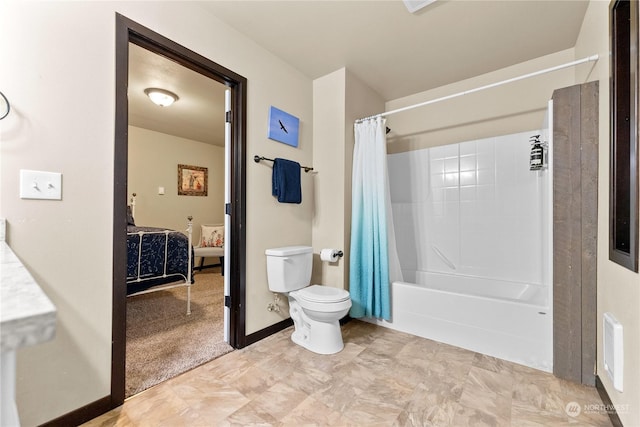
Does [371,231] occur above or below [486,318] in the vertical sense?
above

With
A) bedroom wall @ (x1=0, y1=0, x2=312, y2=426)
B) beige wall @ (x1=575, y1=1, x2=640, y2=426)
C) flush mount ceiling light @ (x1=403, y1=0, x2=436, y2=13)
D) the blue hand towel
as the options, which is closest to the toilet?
the blue hand towel

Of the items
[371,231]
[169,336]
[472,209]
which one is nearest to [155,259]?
[169,336]

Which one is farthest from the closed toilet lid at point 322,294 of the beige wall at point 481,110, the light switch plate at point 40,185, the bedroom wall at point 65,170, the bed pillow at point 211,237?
the bed pillow at point 211,237

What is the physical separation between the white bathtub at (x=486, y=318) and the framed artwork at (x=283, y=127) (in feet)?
4.93

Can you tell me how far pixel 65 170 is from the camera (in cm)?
127

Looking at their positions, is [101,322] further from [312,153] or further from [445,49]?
[445,49]

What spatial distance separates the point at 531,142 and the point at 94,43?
3.00 metres

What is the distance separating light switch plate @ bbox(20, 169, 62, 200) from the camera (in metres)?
1.17

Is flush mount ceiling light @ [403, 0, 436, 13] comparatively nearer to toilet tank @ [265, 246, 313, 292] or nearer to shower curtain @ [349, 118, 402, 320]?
shower curtain @ [349, 118, 402, 320]

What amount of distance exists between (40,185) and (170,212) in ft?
11.9

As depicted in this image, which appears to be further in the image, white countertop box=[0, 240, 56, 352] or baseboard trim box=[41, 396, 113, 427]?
baseboard trim box=[41, 396, 113, 427]

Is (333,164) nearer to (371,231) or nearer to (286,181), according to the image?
(286,181)

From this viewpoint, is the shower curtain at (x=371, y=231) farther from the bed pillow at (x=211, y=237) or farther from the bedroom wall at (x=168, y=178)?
the bedroom wall at (x=168, y=178)

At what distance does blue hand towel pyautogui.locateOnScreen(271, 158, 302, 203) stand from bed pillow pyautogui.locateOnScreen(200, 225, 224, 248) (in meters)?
2.72
